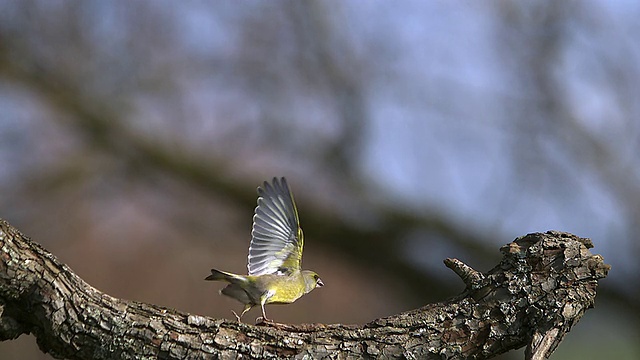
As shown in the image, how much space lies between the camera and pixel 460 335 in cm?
278

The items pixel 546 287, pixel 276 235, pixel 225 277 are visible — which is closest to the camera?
pixel 546 287

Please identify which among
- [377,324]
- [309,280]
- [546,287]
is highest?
[309,280]

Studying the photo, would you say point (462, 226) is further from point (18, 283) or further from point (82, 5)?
point (18, 283)

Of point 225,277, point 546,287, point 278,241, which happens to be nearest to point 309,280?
point 278,241

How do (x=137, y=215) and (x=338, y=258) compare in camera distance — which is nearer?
(x=338, y=258)

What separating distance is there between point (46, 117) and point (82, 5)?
128 cm

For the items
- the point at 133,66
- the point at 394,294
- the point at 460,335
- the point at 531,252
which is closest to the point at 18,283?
the point at 460,335

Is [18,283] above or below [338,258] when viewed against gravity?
below

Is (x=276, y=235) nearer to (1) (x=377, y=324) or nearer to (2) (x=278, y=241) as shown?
(2) (x=278, y=241)

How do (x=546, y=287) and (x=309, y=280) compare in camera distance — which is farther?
(x=309, y=280)

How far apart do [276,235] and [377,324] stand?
1116 millimetres

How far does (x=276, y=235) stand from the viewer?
383cm

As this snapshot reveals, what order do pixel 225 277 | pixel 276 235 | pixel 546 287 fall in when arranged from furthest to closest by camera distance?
pixel 276 235 < pixel 225 277 < pixel 546 287

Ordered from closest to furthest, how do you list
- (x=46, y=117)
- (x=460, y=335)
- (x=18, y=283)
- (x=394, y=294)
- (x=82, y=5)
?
(x=18, y=283) → (x=460, y=335) → (x=82, y=5) → (x=46, y=117) → (x=394, y=294)
